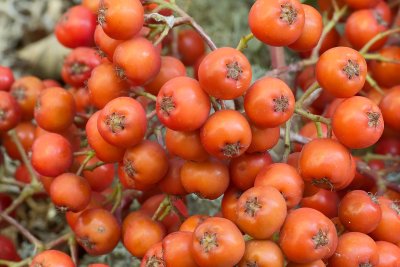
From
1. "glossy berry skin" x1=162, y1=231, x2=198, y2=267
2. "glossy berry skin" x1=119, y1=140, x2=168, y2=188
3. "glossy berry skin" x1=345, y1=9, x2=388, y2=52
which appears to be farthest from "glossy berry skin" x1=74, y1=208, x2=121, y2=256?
"glossy berry skin" x1=345, y1=9, x2=388, y2=52

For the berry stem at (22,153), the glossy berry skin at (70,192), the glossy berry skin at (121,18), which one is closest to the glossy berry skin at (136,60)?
the glossy berry skin at (121,18)

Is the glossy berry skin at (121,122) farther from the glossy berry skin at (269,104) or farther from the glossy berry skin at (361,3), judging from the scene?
the glossy berry skin at (361,3)

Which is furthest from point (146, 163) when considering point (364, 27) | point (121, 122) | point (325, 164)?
point (364, 27)

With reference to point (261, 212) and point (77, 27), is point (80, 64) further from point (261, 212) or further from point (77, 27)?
point (261, 212)

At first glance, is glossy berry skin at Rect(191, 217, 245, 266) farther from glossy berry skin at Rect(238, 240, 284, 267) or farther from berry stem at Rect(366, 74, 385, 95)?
berry stem at Rect(366, 74, 385, 95)

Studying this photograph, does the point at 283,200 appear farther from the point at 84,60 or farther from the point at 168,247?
the point at 84,60

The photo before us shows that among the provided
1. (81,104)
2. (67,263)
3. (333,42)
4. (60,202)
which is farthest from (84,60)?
(333,42)

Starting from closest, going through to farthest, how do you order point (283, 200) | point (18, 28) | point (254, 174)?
point (283, 200)
point (254, 174)
point (18, 28)
